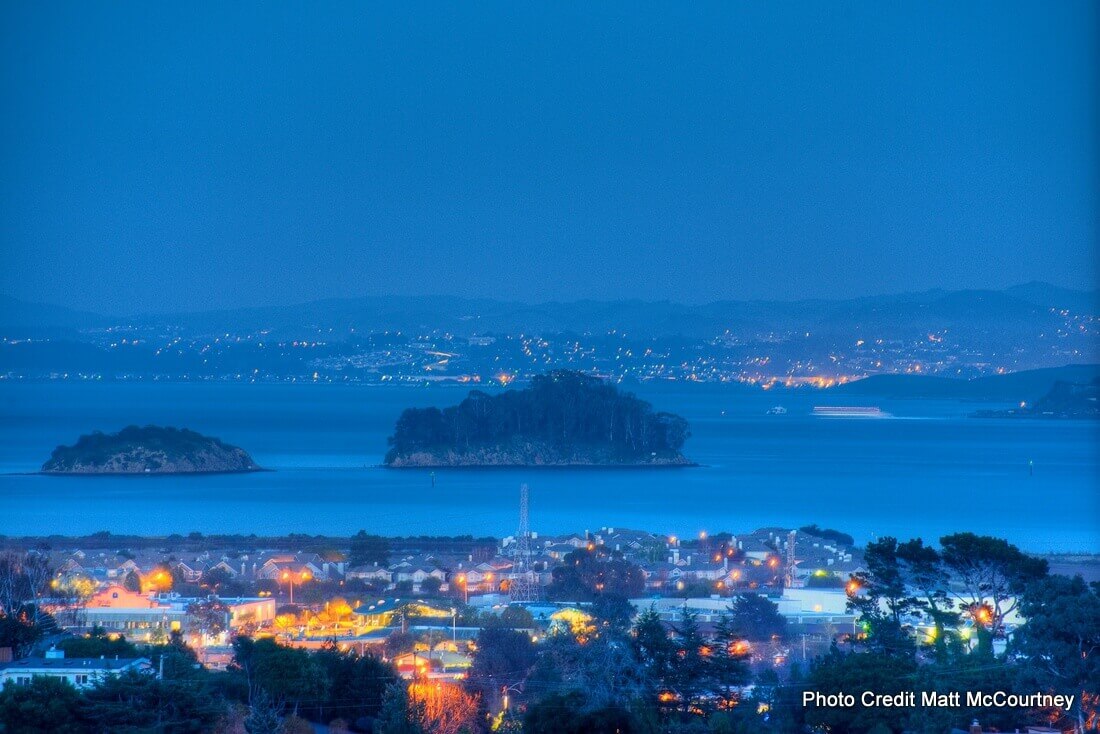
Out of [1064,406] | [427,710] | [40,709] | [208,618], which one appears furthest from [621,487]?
[1064,406]

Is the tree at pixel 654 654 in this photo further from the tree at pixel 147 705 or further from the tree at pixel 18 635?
the tree at pixel 18 635

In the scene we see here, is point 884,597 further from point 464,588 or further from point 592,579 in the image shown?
point 464,588

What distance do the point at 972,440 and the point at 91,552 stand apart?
35578mm

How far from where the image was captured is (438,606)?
34.4 ft

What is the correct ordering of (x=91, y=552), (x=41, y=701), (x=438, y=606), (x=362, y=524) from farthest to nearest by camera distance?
(x=362, y=524)
(x=91, y=552)
(x=438, y=606)
(x=41, y=701)

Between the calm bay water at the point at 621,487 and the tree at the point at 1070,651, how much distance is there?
12339 millimetres

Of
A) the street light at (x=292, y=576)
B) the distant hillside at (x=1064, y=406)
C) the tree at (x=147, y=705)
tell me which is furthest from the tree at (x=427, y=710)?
the distant hillside at (x=1064, y=406)

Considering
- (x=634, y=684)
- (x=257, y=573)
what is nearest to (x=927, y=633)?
(x=634, y=684)

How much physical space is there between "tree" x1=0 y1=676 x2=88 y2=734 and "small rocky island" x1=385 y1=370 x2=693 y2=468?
93.9ft

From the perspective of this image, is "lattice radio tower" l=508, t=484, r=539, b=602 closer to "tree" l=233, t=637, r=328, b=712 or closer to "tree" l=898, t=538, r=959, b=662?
"tree" l=898, t=538, r=959, b=662

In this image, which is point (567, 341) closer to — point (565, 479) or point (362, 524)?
point (565, 479)

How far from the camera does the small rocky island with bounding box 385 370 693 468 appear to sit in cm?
3528

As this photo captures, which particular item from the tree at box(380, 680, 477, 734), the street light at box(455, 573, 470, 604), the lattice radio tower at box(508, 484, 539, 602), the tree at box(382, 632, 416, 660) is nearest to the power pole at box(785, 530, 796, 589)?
the lattice radio tower at box(508, 484, 539, 602)

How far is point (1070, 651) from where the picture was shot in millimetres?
5980
